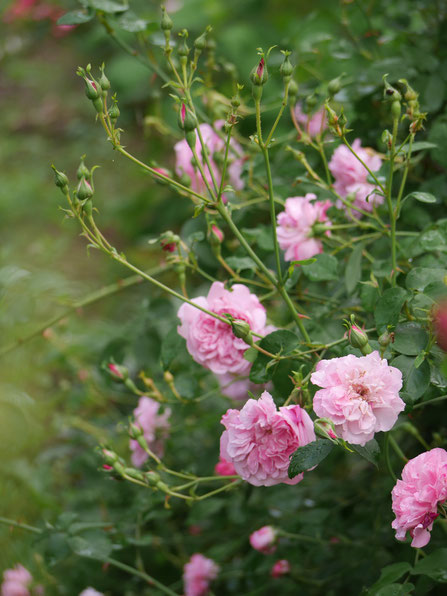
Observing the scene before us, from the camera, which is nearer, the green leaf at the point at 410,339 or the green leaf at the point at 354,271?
the green leaf at the point at 410,339

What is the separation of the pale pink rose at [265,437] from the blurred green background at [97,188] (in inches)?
10.4

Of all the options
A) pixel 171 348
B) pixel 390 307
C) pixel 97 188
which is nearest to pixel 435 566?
pixel 390 307

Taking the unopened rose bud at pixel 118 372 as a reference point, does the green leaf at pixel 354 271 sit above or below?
above

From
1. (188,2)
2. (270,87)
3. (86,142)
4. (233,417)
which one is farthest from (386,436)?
(188,2)

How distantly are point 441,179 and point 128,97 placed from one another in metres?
3.13

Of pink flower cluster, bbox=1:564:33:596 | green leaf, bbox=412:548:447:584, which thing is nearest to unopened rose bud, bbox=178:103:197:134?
green leaf, bbox=412:548:447:584

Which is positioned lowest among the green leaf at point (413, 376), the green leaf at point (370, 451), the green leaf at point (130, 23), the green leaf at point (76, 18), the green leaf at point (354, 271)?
the green leaf at point (370, 451)

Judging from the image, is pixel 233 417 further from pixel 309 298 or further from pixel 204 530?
pixel 204 530

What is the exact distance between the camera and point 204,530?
128cm

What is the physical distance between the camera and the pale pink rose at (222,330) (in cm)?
73

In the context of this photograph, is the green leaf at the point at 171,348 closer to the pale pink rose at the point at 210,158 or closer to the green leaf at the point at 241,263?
the green leaf at the point at 241,263

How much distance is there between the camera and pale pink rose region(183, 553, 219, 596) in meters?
1.02

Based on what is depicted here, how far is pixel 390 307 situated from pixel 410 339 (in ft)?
0.13

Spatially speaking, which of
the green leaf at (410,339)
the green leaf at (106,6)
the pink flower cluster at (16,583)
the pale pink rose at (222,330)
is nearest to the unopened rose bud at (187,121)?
the pale pink rose at (222,330)
